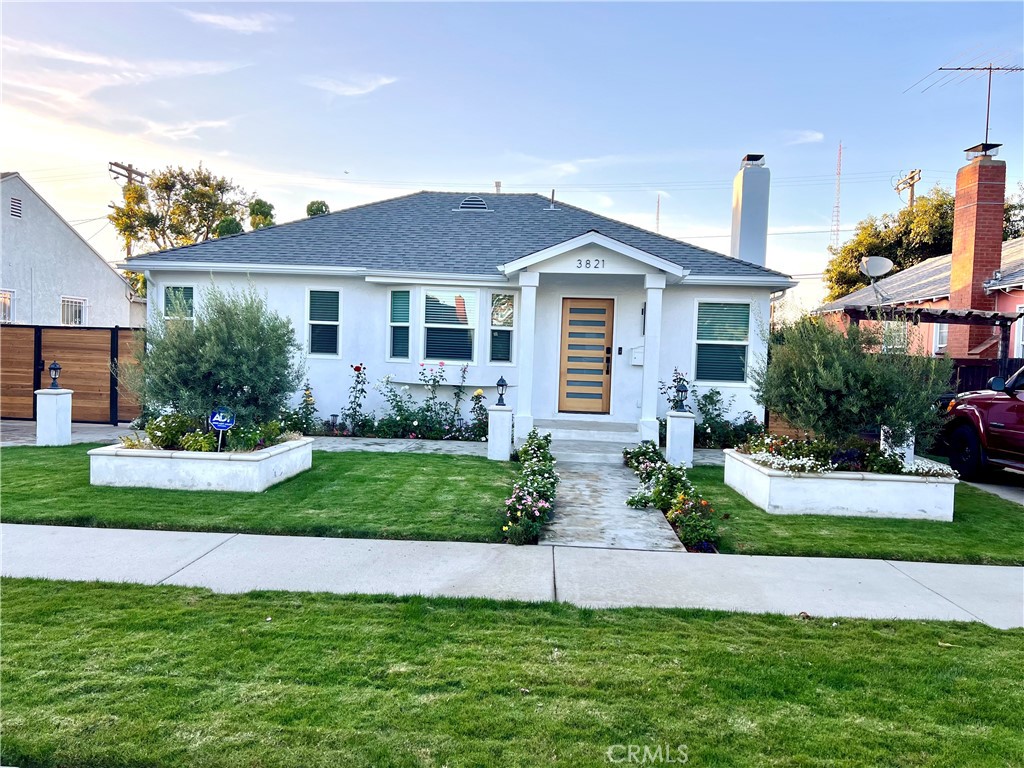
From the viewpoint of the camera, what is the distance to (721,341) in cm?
1141

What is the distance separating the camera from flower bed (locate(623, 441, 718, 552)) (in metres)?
5.64

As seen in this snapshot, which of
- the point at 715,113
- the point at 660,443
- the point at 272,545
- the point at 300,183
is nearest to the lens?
the point at 272,545

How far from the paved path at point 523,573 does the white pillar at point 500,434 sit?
12.6ft

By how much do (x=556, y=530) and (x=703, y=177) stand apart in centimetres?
2945

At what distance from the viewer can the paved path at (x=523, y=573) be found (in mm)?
4289

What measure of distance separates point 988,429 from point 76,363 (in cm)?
1557

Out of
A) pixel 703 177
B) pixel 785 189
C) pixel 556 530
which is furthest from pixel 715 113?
pixel 785 189

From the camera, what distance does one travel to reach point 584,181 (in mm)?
33812

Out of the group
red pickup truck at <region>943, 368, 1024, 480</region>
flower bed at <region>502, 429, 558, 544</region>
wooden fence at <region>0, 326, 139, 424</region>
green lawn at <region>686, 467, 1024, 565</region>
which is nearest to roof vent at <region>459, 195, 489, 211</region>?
wooden fence at <region>0, 326, 139, 424</region>

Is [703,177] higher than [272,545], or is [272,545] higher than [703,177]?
[703,177]

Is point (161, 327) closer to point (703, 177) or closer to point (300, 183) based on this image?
point (300, 183)

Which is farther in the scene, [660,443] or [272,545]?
[660,443]

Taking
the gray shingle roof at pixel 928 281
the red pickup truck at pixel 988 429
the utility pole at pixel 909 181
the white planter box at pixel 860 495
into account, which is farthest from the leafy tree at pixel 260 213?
the utility pole at pixel 909 181

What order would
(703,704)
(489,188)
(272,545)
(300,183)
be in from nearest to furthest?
(703,704)
(272,545)
(489,188)
(300,183)
